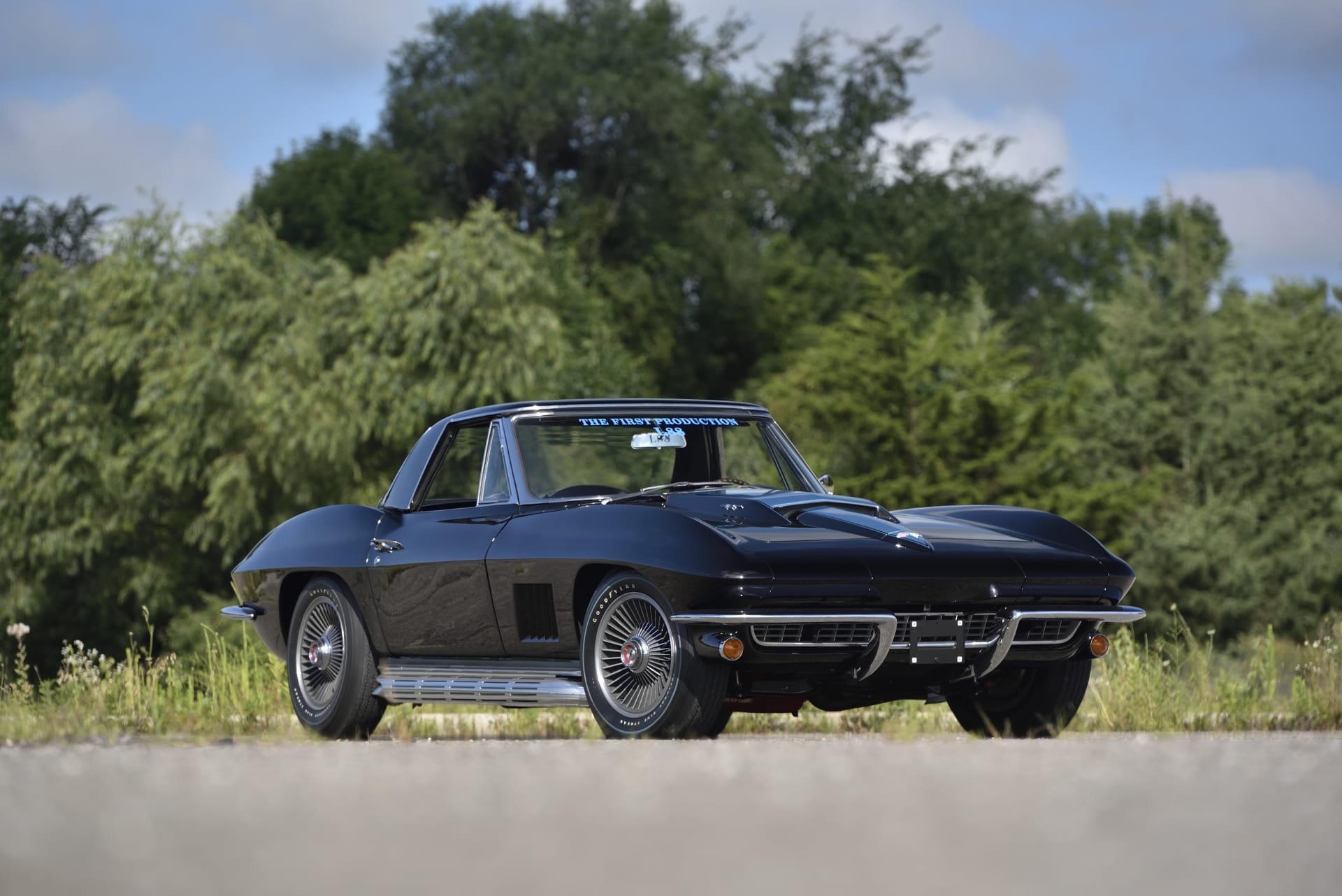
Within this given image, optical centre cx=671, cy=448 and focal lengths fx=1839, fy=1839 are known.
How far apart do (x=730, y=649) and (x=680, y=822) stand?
2.51 metres

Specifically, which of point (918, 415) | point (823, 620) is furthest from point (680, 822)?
point (918, 415)

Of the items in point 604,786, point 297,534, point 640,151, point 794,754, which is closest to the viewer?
point 604,786

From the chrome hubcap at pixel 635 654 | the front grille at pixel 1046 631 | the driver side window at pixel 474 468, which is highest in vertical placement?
the driver side window at pixel 474 468

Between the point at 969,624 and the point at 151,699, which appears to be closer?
the point at 969,624

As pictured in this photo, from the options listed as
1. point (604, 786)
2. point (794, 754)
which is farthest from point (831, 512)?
point (604, 786)

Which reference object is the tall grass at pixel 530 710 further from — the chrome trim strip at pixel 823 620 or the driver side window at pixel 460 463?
the driver side window at pixel 460 463

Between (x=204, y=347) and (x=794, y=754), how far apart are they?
3247cm

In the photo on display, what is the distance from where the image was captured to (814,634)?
721 centimetres

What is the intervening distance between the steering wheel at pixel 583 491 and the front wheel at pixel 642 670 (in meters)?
0.99

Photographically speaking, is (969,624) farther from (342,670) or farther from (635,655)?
(342,670)

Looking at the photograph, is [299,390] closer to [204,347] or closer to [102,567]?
[204,347]

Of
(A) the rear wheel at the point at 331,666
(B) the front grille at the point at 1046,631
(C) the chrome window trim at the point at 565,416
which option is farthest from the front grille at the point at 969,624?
(A) the rear wheel at the point at 331,666

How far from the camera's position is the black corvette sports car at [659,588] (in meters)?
7.20

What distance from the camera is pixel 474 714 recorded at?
412 inches
